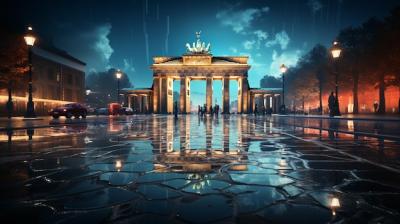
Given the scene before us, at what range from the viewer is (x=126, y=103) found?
73062 millimetres

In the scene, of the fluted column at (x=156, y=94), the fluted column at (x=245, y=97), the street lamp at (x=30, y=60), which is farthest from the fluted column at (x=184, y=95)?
the street lamp at (x=30, y=60)

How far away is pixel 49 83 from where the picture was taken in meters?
55.8

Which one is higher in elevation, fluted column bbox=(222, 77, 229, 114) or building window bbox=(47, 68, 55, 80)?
building window bbox=(47, 68, 55, 80)

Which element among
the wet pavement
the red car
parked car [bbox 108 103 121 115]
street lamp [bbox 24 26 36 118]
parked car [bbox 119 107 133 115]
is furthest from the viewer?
parked car [bbox 119 107 133 115]

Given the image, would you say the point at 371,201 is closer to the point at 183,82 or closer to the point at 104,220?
the point at 104,220

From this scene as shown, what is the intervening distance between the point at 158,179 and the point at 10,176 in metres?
2.33

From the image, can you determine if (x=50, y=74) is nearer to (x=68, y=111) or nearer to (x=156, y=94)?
(x=156, y=94)

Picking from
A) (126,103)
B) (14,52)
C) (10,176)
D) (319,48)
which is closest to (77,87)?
(126,103)

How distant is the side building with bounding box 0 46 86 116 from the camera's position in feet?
152

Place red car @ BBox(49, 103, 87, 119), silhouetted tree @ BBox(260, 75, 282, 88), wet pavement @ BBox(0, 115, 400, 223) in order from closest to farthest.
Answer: wet pavement @ BBox(0, 115, 400, 223) → red car @ BBox(49, 103, 87, 119) → silhouetted tree @ BBox(260, 75, 282, 88)

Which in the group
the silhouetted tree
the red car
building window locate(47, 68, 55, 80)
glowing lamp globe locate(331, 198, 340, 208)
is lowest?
glowing lamp globe locate(331, 198, 340, 208)

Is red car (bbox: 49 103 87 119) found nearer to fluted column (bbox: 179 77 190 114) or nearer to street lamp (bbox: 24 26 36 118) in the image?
street lamp (bbox: 24 26 36 118)

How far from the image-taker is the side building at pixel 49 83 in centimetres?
4644

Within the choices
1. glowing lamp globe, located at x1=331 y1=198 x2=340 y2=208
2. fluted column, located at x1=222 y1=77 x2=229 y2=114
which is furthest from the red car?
fluted column, located at x1=222 y1=77 x2=229 y2=114
